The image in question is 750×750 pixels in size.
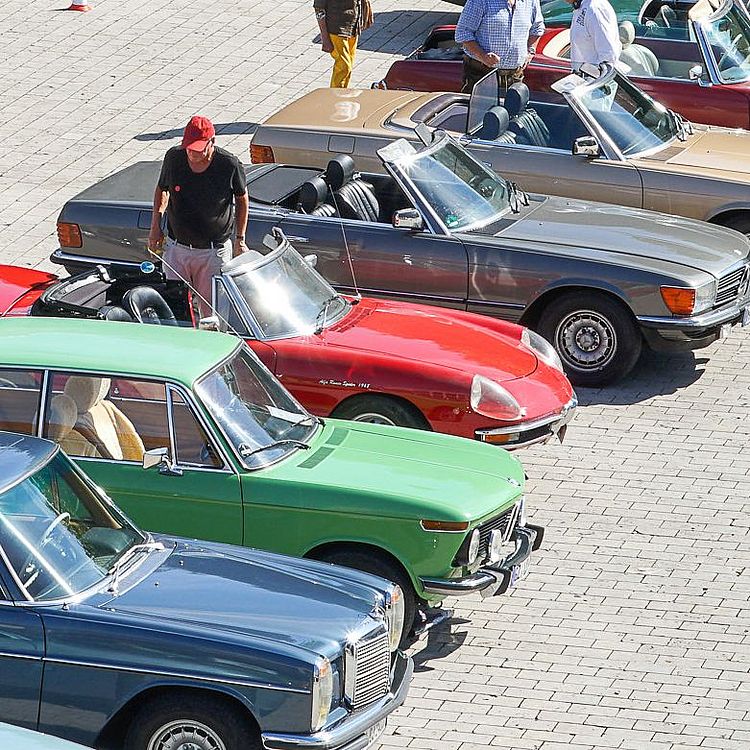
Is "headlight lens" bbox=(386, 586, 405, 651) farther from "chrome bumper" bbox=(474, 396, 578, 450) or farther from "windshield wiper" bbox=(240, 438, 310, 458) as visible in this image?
"chrome bumper" bbox=(474, 396, 578, 450)

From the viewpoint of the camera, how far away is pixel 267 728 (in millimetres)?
5691

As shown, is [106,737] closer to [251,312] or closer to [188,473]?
[188,473]

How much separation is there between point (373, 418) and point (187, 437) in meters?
1.89

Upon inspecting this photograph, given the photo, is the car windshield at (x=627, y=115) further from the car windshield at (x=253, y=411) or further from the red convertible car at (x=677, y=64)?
the car windshield at (x=253, y=411)

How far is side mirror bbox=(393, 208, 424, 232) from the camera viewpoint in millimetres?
10523

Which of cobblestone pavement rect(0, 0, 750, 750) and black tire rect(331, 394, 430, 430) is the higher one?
black tire rect(331, 394, 430, 430)

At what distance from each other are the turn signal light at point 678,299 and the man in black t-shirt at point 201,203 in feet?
9.43

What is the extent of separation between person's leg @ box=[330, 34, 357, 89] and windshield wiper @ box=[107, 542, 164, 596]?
391 inches

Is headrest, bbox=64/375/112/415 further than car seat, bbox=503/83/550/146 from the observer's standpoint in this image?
No

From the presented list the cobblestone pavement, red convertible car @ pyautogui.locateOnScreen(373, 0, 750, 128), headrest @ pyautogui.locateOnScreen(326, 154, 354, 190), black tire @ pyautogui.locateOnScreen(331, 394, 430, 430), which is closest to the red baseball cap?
headrest @ pyautogui.locateOnScreen(326, 154, 354, 190)

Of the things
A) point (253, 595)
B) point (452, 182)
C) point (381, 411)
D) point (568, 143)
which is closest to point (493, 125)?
point (568, 143)

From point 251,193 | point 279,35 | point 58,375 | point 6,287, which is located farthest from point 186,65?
point 58,375

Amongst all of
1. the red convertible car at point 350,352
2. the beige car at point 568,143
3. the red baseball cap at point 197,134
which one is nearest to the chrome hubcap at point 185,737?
the red convertible car at point 350,352

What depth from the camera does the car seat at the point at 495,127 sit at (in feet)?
40.1
